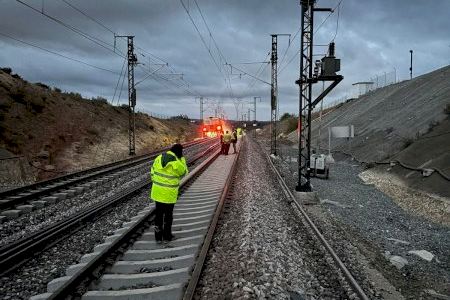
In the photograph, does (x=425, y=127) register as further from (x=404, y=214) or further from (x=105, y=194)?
A: (x=105, y=194)

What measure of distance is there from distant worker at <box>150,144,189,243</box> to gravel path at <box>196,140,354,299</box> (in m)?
1.14

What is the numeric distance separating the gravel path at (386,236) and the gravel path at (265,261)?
0.86 m

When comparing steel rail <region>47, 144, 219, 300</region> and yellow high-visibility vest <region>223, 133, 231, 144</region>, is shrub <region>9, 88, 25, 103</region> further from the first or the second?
steel rail <region>47, 144, 219, 300</region>

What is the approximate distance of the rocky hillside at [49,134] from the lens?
76.6 ft

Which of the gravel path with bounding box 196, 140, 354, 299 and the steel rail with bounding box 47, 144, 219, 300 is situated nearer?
the steel rail with bounding box 47, 144, 219, 300

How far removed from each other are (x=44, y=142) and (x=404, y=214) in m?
26.0

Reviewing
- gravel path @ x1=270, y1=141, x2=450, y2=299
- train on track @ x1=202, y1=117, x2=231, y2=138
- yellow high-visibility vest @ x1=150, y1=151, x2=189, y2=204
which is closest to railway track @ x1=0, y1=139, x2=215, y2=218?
yellow high-visibility vest @ x1=150, y1=151, x2=189, y2=204

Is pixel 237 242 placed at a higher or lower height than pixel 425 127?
lower

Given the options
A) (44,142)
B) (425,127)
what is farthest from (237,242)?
A: (44,142)

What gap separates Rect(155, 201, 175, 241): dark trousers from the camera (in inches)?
332

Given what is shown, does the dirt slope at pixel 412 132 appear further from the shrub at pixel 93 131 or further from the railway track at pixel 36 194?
the shrub at pixel 93 131

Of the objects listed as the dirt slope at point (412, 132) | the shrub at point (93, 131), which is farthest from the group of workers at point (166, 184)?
the shrub at point (93, 131)

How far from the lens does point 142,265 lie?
702cm

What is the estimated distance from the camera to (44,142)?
1182 inches
